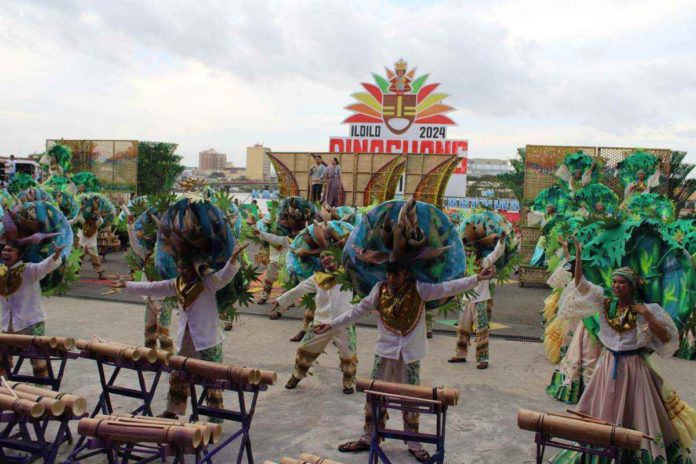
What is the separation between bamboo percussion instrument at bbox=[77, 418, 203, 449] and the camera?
3508 mm

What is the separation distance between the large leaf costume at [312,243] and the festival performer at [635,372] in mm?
3215

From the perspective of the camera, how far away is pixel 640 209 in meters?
10.5

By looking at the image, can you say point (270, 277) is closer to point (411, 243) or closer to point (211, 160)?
point (411, 243)

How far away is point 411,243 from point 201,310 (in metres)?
1.95

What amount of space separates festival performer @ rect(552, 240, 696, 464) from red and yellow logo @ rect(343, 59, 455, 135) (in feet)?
101

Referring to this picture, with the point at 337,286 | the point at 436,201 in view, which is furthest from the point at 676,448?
the point at 436,201

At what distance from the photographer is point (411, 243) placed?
487 centimetres

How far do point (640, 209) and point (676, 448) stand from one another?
674cm

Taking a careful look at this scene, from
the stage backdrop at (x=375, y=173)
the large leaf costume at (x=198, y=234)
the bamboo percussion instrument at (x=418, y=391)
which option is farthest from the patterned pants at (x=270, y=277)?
the bamboo percussion instrument at (x=418, y=391)

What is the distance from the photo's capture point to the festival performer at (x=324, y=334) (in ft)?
21.9

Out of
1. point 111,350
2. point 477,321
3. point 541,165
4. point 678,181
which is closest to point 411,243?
point 111,350

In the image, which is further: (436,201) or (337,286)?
(436,201)

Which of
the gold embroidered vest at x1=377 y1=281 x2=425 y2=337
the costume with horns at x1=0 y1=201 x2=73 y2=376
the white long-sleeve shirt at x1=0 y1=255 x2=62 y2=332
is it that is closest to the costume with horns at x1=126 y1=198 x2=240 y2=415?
the white long-sleeve shirt at x1=0 y1=255 x2=62 y2=332

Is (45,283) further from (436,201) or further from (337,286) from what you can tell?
(436,201)
